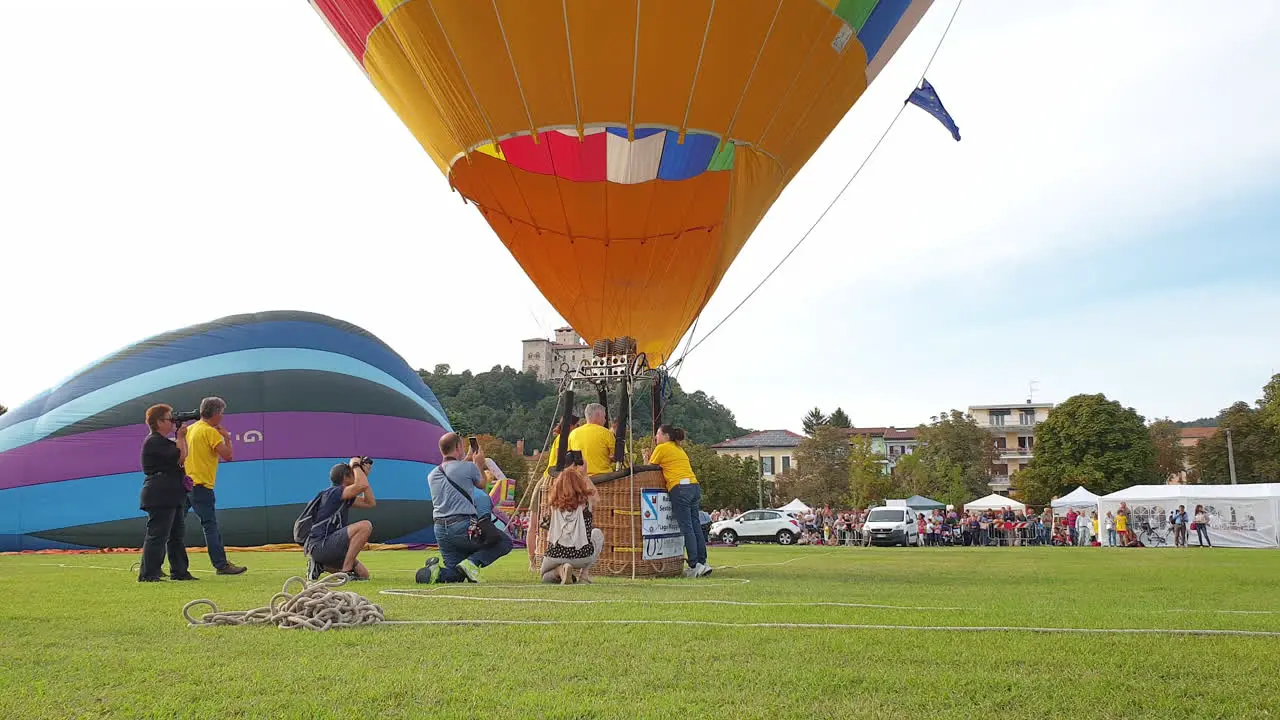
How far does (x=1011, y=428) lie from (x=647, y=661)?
357 ft

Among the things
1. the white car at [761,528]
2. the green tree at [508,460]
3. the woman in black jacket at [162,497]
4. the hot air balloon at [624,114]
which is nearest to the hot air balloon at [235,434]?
the hot air balloon at [624,114]

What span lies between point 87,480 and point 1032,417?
103 m

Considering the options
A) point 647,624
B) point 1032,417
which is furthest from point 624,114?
point 1032,417

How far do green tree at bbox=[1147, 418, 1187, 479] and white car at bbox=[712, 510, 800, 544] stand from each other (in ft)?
171

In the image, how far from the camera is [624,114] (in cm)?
948

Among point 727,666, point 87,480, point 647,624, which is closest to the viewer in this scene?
point 727,666

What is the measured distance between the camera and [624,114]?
9.48 metres

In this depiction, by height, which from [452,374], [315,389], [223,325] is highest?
[452,374]

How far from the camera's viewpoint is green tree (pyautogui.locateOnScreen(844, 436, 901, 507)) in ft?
192

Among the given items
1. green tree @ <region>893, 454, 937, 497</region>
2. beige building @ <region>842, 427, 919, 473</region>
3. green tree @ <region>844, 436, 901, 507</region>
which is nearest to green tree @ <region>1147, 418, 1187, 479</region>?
green tree @ <region>893, 454, 937, 497</region>

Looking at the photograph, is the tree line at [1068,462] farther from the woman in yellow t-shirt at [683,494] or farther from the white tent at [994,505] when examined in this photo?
the woman in yellow t-shirt at [683,494]

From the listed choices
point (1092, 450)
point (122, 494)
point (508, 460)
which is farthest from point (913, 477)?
point (122, 494)

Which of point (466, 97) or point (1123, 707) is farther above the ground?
point (466, 97)

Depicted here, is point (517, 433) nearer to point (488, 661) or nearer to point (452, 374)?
point (452, 374)
